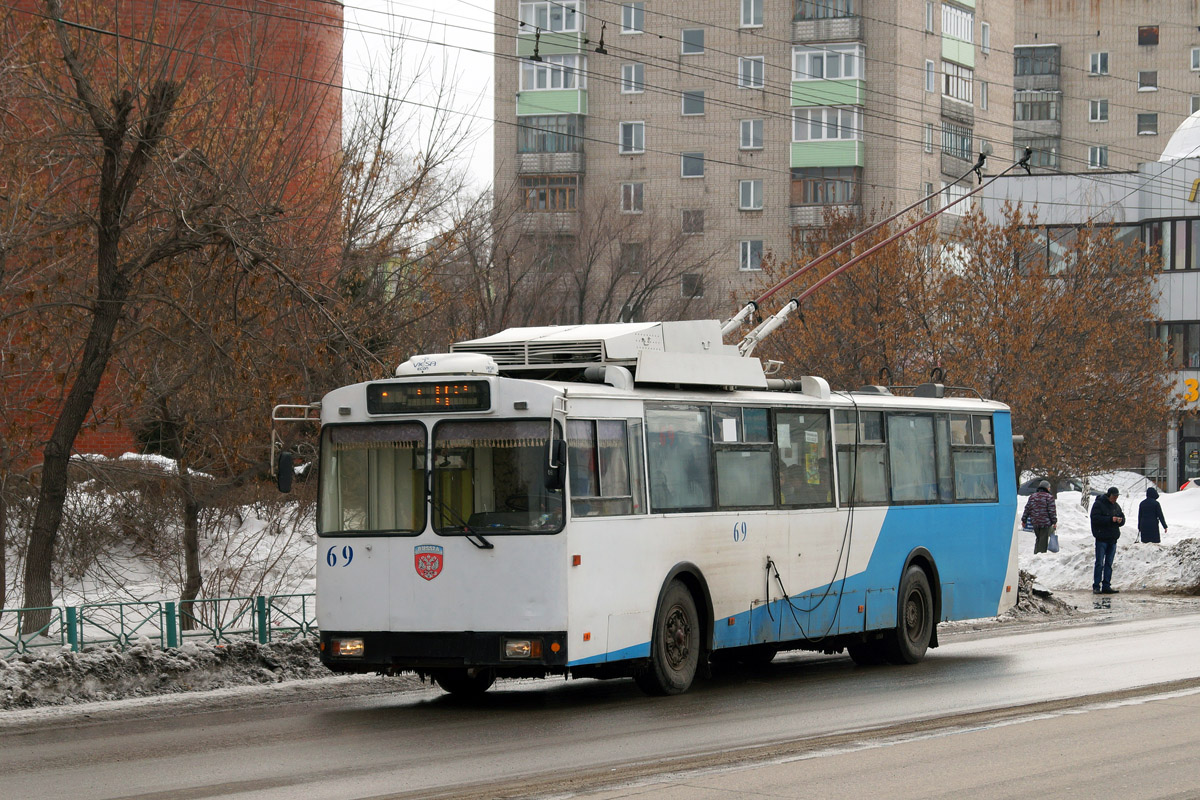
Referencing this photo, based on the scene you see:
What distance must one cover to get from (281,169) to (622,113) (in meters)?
55.4

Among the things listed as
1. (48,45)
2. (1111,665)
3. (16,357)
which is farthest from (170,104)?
(1111,665)

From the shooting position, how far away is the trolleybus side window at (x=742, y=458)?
552 inches

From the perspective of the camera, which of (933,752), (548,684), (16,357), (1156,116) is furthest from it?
(1156,116)

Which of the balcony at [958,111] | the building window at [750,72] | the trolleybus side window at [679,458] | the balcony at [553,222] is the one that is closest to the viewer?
the trolleybus side window at [679,458]

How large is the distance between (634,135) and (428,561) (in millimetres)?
59840

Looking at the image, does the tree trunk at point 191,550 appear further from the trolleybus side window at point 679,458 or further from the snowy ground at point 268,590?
the trolleybus side window at point 679,458

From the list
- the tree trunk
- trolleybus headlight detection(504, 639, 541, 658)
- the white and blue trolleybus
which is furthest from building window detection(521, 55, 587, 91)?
trolleybus headlight detection(504, 639, 541, 658)

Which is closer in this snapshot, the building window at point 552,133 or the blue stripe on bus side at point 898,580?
the blue stripe on bus side at point 898,580

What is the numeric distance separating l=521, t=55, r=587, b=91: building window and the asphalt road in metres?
56.6

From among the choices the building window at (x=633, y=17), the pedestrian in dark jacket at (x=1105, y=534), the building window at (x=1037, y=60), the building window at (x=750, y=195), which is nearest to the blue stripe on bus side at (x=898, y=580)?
the pedestrian in dark jacket at (x=1105, y=534)

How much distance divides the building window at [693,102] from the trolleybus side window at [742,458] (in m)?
57.5

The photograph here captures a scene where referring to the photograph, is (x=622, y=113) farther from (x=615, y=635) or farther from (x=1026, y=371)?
(x=615, y=635)

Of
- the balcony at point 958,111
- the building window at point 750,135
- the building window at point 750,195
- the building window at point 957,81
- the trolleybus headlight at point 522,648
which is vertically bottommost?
the trolleybus headlight at point 522,648

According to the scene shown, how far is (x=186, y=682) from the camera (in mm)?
13914
